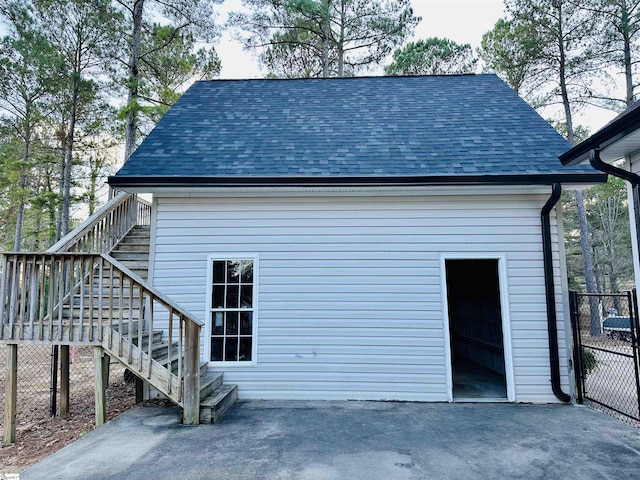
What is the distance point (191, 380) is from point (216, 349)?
3.51ft

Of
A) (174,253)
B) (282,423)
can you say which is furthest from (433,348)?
(174,253)

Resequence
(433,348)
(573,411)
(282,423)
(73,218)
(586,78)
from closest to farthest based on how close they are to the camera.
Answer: (282,423), (573,411), (433,348), (586,78), (73,218)

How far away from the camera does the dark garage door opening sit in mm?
5466

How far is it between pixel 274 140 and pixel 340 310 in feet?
9.85

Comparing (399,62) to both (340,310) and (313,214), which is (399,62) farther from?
(340,310)

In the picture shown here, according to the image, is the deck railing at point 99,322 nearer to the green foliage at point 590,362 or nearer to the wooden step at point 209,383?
the wooden step at point 209,383

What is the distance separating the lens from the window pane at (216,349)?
474 centimetres

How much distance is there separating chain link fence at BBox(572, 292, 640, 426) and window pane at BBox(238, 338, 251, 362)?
14.3 ft

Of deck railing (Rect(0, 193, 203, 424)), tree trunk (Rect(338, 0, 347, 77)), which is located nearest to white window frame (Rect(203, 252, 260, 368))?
deck railing (Rect(0, 193, 203, 424))

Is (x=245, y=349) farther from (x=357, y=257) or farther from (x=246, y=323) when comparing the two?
(x=357, y=257)

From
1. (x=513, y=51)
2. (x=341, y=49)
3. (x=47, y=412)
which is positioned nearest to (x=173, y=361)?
(x=47, y=412)

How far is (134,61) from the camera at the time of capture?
9.96 m

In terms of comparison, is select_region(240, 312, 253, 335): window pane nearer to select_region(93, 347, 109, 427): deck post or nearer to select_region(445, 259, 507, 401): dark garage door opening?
select_region(93, 347, 109, 427): deck post

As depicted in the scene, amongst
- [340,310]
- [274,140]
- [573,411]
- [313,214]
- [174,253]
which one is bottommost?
[573,411]
